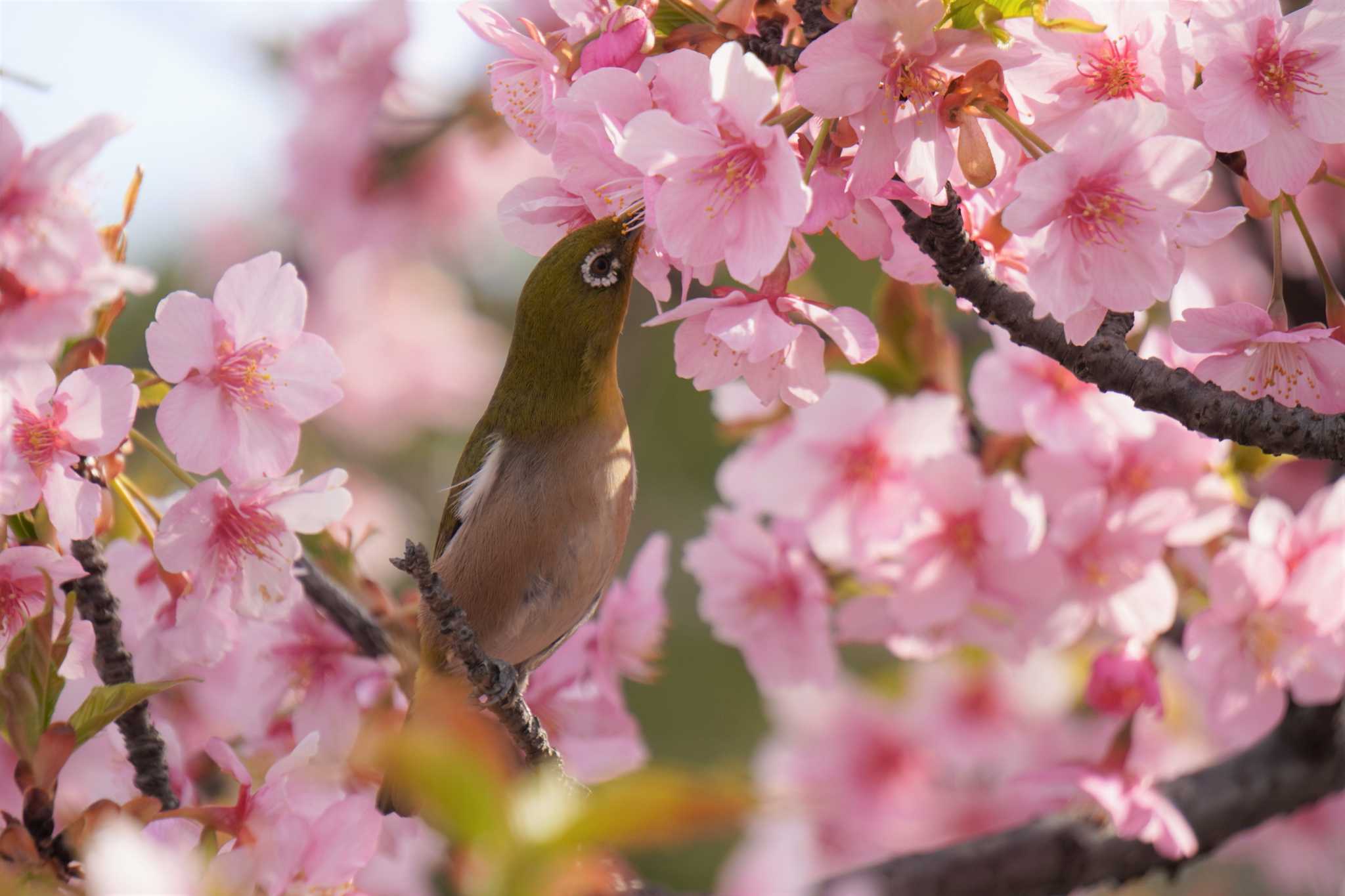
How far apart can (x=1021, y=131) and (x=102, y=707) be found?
0.93 meters

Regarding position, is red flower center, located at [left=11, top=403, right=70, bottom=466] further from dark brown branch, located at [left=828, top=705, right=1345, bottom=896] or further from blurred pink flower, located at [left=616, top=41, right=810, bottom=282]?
dark brown branch, located at [left=828, top=705, right=1345, bottom=896]

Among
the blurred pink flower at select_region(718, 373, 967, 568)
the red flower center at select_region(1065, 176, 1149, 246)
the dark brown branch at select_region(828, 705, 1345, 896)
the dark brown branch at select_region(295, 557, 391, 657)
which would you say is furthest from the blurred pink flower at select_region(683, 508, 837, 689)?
Result: the red flower center at select_region(1065, 176, 1149, 246)

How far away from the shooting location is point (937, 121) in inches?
40.0

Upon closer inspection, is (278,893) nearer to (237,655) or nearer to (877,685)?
(237,655)

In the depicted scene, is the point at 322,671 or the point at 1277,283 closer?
the point at 1277,283

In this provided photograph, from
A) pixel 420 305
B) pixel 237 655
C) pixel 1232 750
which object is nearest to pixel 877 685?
pixel 1232 750

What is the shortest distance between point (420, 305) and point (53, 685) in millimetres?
3509

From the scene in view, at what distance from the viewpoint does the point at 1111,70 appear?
1.06 metres

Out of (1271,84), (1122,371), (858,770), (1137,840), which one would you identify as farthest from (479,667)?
(858,770)

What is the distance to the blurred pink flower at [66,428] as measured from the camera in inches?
44.9

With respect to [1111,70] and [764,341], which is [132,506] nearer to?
[764,341]

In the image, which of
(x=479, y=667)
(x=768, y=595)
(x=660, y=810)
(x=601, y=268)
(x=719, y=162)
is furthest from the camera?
(x=768, y=595)

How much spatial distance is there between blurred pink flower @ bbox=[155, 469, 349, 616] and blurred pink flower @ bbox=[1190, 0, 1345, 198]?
0.87 metres

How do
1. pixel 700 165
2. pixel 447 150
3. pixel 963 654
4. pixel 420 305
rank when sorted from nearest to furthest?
pixel 700 165 → pixel 963 654 → pixel 447 150 → pixel 420 305
